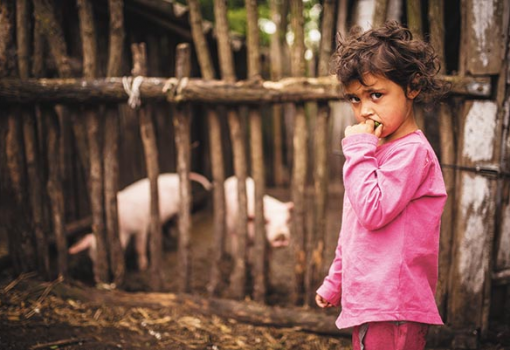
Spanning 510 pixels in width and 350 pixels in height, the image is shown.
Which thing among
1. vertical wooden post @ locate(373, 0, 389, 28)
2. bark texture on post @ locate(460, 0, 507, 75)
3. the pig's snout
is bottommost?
the pig's snout

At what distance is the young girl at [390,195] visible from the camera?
1.40 m

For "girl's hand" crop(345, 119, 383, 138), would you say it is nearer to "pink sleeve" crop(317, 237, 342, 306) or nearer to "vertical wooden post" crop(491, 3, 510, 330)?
"pink sleeve" crop(317, 237, 342, 306)

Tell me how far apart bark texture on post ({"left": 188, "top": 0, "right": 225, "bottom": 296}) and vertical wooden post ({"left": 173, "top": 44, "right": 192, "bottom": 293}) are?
0.13 m

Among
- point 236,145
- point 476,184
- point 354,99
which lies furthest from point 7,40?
point 476,184

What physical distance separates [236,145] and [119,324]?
158 centimetres

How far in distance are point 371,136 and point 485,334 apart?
1.92m

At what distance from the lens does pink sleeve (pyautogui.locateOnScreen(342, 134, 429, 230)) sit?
4.50 ft

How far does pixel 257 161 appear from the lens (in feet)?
9.86

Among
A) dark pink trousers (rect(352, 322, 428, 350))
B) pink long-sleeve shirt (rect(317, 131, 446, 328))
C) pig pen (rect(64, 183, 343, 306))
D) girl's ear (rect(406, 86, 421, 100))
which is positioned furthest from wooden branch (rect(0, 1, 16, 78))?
dark pink trousers (rect(352, 322, 428, 350))

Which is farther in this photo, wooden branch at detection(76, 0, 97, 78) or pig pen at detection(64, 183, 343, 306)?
pig pen at detection(64, 183, 343, 306)

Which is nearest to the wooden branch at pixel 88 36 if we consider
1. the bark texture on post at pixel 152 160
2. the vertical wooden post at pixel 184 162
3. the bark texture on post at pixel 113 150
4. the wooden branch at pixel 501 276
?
the bark texture on post at pixel 113 150

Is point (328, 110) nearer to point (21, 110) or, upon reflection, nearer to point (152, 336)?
point (152, 336)

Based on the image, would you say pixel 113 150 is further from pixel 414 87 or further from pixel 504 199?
pixel 504 199

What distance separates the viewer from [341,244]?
173 cm
